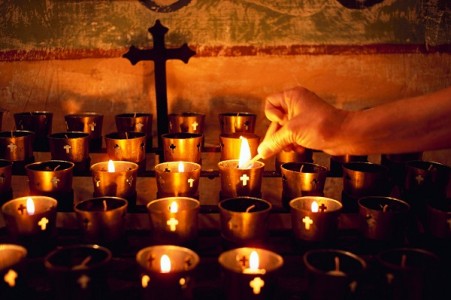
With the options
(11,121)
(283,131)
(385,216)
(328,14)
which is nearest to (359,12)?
(328,14)

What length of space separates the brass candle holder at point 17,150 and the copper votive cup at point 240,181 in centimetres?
114

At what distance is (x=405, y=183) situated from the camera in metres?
2.47

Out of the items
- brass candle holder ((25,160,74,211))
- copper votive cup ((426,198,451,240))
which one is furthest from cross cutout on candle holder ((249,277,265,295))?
brass candle holder ((25,160,74,211))

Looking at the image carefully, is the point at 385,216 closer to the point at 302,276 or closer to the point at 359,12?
the point at 302,276

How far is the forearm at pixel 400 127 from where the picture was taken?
181 cm

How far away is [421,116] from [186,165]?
1162mm

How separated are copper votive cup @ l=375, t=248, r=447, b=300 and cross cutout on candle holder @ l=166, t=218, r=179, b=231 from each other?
76 centimetres

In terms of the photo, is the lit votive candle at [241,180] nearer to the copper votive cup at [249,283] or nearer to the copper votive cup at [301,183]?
the copper votive cup at [301,183]

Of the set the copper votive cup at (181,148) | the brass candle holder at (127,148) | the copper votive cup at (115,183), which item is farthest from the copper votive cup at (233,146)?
the copper votive cup at (115,183)

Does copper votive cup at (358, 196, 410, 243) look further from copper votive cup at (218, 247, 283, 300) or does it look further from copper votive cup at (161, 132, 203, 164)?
copper votive cup at (161, 132, 203, 164)

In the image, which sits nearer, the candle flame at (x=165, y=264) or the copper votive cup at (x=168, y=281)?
the copper votive cup at (x=168, y=281)

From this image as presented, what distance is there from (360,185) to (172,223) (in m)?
0.96

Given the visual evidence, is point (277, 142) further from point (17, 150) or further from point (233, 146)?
point (17, 150)

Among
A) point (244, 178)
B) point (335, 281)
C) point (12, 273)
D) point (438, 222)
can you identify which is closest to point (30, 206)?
point (12, 273)
